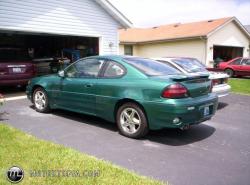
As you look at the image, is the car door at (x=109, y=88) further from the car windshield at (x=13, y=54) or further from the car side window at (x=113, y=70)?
the car windshield at (x=13, y=54)

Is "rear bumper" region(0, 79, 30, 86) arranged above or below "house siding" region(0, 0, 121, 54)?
below

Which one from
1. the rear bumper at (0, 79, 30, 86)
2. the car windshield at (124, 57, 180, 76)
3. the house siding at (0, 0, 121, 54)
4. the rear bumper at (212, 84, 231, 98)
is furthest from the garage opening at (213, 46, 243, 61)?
the car windshield at (124, 57, 180, 76)

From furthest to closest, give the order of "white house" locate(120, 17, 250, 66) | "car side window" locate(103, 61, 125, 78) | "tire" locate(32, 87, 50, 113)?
"white house" locate(120, 17, 250, 66) < "tire" locate(32, 87, 50, 113) < "car side window" locate(103, 61, 125, 78)

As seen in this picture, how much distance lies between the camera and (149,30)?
3077 centimetres

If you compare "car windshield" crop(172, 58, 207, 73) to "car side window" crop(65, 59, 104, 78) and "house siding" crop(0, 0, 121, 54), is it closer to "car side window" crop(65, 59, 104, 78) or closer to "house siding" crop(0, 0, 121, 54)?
"car side window" crop(65, 59, 104, 78)

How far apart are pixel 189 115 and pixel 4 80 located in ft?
24.5

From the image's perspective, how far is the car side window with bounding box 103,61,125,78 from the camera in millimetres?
6050

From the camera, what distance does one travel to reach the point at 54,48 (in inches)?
773

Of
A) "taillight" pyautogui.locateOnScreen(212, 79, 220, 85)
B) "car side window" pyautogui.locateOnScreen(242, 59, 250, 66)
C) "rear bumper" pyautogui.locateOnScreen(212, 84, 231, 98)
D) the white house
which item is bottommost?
Answer: "rear bumper" pyautogui.locateOnScreen(212, 84, 231, 98)

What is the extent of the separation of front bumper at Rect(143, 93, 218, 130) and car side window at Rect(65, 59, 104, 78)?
1.58 meters

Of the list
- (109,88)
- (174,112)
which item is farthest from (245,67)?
(174,112)

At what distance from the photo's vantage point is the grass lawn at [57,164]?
3848 millimetres

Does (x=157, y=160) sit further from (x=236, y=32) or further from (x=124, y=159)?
(x=236, y=32)

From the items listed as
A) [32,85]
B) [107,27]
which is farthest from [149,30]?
[32,85]
